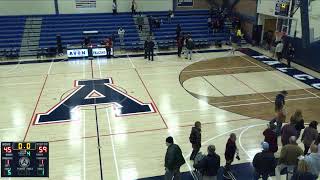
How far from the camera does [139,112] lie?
46.9 ft

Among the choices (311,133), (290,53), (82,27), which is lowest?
(311,133)

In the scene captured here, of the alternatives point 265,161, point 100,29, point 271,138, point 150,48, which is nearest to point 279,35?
point 150,48

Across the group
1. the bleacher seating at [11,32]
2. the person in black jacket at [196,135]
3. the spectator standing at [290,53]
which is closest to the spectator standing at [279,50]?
the spectator standing at [290,53]

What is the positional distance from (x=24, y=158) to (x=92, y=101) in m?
8.18

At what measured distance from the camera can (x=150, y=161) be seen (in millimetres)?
10617

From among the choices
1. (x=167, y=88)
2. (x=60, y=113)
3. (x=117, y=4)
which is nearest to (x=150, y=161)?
(x=60, y=113)

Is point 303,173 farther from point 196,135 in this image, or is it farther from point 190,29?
point 190,29

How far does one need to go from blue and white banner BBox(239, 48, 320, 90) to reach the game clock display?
45.8 ft

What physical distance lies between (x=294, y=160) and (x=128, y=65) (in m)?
14.5

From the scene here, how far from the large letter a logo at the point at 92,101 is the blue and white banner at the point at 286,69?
8578 millimetres

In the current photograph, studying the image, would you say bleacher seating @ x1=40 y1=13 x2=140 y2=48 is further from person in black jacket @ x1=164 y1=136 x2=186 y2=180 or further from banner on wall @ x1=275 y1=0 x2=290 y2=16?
person in black jacket @ x1=164 y1=136 x2=186 y2=180

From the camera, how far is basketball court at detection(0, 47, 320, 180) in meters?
10.9

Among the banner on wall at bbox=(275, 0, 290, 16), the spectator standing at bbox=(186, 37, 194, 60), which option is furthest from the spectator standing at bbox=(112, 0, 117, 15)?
the banner on wall at bbox=(275, 0, 290, 16)

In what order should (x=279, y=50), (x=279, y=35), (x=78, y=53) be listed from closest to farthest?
1. (x=279, y=50)
2. (x=279, y=35)
3. (x=78, y=53)
